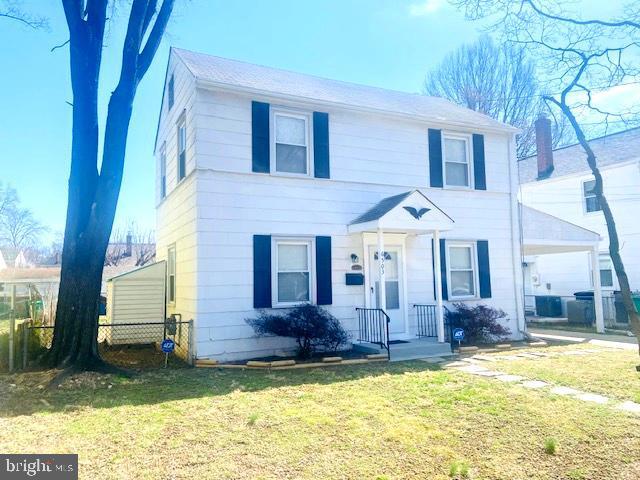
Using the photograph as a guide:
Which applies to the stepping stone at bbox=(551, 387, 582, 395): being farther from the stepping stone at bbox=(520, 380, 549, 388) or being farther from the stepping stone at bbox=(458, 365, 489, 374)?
the stepping stone at bbox=(458, 365, 489, 374)

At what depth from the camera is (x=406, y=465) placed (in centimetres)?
386

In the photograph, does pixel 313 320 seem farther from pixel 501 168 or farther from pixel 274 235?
pixel 501 168

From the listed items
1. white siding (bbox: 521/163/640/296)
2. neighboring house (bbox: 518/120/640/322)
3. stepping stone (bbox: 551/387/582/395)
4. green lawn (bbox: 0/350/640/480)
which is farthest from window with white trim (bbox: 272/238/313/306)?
white siding (bbox: 521/163/640/296)

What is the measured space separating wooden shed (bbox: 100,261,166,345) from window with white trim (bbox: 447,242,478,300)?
716cm

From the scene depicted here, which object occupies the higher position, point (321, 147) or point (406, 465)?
point (321, 147)

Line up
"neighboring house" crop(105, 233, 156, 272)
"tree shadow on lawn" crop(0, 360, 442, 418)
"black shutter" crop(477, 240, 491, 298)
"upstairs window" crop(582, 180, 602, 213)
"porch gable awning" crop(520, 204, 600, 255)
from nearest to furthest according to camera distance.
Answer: "tree shadow on lawn" crop(0, 360, 442, 418)
"black shutter" crop(477, 240, 491, 298)
"porch gable awning" crop(520, 204, 600, 255)
"upstairs window" crop(582, 180, 602, 213)
"neighboring house" crop(105, 233, 156, 272)

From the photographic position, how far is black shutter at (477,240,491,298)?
11.2 m

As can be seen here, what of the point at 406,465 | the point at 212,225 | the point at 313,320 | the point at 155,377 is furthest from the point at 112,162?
the point at 406,465

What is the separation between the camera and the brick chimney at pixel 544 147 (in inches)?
726

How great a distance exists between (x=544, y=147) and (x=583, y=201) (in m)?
2.92

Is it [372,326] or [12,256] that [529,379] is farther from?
[12,256]

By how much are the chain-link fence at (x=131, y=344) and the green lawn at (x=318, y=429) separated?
106 centimetres

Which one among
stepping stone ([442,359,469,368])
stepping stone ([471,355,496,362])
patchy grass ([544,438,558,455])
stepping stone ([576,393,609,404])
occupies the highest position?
stepping stone ([471,355,496,362])

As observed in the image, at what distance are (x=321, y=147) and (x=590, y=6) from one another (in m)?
5.42
